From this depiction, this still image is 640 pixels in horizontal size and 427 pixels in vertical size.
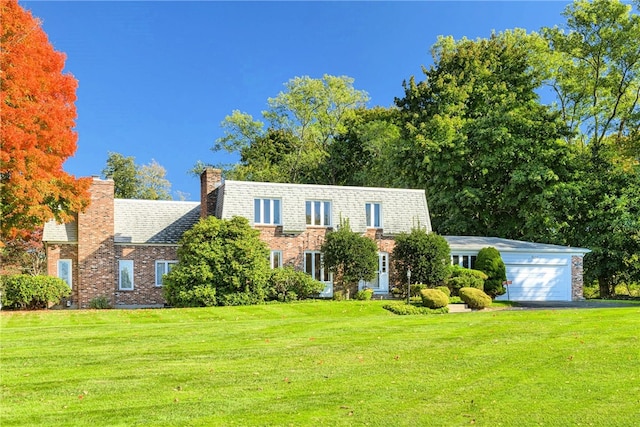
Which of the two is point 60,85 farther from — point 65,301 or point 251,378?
point 251,378

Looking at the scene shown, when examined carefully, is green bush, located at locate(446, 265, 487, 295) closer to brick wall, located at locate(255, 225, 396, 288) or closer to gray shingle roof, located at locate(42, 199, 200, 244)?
brick wall, located at locate(255, 225, 396, 288)

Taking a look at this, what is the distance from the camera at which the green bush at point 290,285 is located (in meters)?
23.5

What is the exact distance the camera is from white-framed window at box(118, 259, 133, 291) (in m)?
25.9

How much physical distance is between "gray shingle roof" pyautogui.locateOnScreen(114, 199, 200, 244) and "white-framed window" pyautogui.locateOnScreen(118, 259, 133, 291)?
3.39 feet

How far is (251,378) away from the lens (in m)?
8.49

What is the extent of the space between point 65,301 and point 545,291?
23042 mm

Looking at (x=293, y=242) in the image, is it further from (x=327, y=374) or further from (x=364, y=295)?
(x=327, y=374)

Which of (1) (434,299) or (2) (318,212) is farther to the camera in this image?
(2) (318,212)

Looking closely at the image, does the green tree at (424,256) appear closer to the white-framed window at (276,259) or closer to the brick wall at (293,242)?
the brick wall at (293,242)

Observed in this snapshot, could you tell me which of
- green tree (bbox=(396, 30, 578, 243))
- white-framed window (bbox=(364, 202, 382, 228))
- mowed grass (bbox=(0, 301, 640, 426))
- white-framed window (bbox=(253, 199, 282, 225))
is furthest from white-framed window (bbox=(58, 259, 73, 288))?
green tree (bbox=(396, 30, 578, 243))

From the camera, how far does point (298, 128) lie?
1941 inches

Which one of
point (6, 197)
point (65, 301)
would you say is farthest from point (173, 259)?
point (6, 197)

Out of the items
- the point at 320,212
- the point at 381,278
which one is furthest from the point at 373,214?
the point at 381,278

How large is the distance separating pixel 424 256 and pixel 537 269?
7011 millimetres
